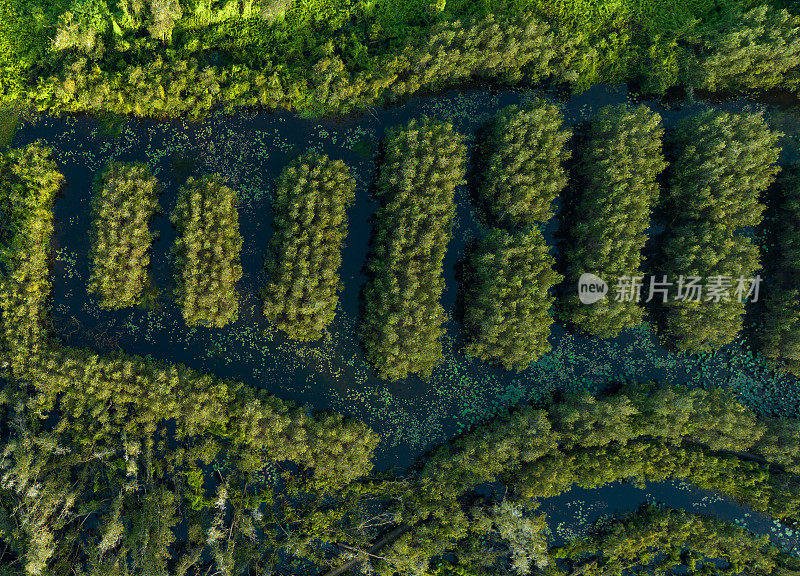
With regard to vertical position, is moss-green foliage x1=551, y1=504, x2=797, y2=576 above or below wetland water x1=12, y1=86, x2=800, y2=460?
below

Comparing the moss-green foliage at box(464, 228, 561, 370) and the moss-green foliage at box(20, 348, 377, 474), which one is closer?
the moss-green foliage at box(20, 348, 377, 474)

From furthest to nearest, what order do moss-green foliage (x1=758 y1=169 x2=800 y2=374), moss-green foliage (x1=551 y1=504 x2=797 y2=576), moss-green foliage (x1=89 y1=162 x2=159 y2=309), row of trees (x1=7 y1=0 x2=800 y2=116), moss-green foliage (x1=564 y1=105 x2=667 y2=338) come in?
moss-green foliage (x1=551 y1=504 x2=797 y2=576)
moss-green foliage (x1=758 y1=169 x2=800 y2=374)
row of trees (x1=7 y1=0 x2=800 y2=116)
moss-green foliage (x1=564 y1=105 x2=667 y2=338)
moss-green foliage (x1=89 y1=162 x2=159 y2=309)

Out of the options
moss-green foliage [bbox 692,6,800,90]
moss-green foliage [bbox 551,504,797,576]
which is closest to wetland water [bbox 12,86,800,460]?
moss-green foliage [bbox 692,6,800,90]

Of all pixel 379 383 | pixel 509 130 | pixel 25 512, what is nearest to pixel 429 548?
pixel 379 383

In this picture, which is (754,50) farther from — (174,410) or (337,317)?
(174,410)

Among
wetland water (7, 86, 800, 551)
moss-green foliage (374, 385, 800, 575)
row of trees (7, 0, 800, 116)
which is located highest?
row of trees (7, 0, 800, 116)

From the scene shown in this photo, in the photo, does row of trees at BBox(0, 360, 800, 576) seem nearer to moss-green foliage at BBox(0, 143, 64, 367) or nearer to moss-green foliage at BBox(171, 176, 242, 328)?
moss-green foliage at BBox(0, 143, 64, 367)

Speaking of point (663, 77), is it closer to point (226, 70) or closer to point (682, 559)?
point (226, 70)

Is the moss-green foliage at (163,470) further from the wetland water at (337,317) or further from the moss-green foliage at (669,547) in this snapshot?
the moss-green foliage at (669,547)
